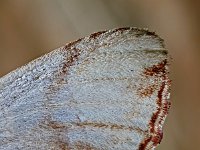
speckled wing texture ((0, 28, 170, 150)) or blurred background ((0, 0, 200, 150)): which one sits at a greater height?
speckled wing texture ((0, 28, 170, 150))

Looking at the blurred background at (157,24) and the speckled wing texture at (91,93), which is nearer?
the speckled wing texture at (91,93)

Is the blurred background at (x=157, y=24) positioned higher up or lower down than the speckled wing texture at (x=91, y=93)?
lower down

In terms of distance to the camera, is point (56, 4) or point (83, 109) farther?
point (56, 4)

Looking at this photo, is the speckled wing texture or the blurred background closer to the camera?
the speckled wing texture

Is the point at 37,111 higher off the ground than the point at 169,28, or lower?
higher

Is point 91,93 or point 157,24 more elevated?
point 91,93

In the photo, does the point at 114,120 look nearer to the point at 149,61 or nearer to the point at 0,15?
the point at 149,61

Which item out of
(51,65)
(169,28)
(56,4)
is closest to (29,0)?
(56,4)

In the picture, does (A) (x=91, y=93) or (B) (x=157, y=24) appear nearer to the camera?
(A) (x=91, y=93)
